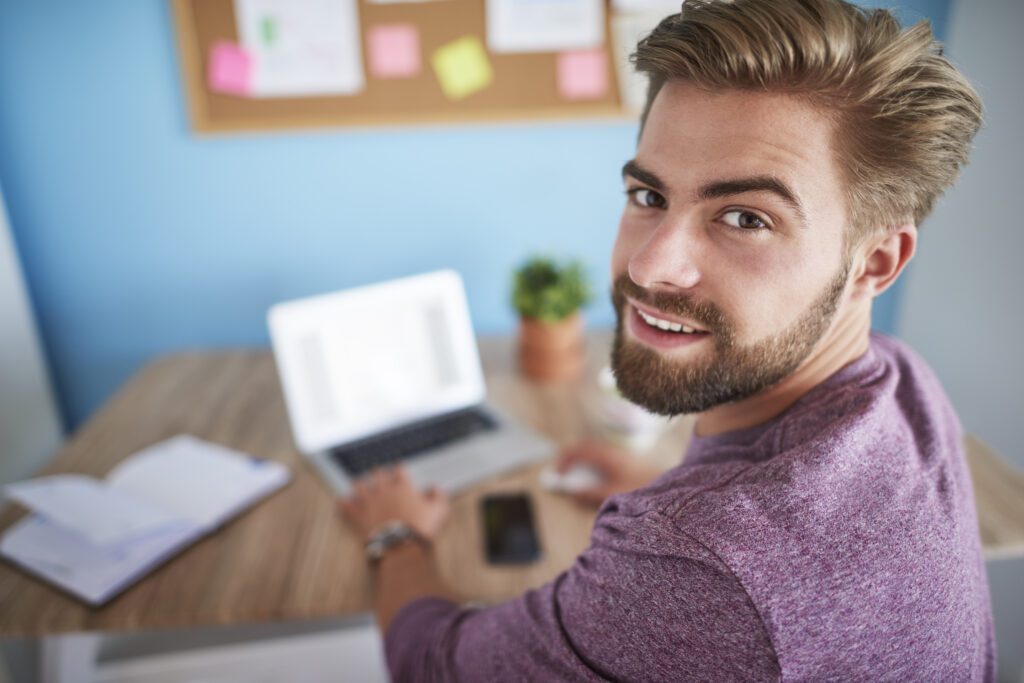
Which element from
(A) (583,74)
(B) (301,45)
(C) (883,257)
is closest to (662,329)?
(C) (883,257)

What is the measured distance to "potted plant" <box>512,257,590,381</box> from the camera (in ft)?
4.63

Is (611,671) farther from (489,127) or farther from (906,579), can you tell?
(489,127)

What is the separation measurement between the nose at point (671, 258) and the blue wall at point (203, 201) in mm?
1009

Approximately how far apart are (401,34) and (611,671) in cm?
134

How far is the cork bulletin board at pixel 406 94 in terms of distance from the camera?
1.42m

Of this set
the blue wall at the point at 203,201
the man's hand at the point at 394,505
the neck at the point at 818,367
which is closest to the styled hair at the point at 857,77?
the neck at the point at 818,367

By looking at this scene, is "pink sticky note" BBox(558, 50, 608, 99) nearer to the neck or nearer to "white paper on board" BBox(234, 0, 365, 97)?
"white paper on board" BBox(234, 0, 365, 97)

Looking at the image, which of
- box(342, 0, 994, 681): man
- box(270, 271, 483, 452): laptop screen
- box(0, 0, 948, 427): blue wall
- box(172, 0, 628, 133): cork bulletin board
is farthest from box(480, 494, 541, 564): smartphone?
box(172, 0, 628, 133): cork bulletin board

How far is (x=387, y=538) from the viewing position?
924mm

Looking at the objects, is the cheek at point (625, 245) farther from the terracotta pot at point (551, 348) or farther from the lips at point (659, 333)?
the terracotta pot at point (551, 348)

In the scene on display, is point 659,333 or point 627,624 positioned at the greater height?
point 659,333

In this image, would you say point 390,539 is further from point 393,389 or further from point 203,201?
point 203,201

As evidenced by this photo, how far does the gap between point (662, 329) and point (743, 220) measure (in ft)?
0.44

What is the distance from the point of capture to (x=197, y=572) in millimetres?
896
